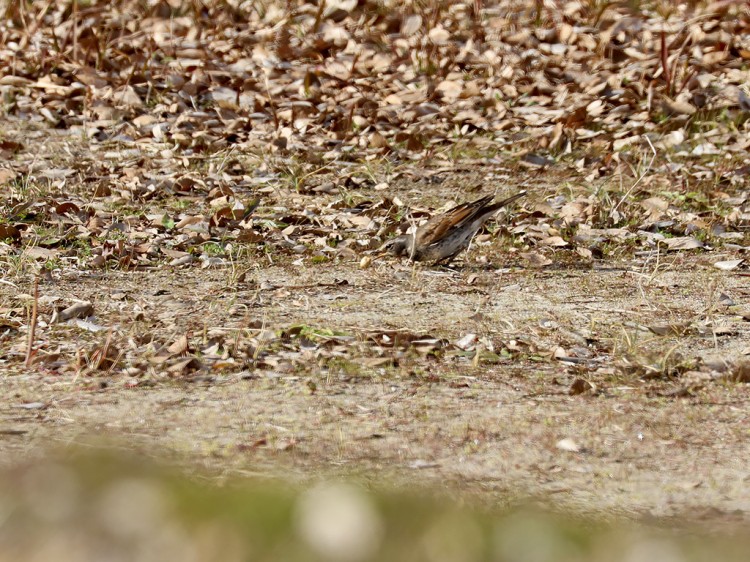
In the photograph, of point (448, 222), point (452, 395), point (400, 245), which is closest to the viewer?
point (452, 395)

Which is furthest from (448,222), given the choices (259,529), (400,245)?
(259,529)

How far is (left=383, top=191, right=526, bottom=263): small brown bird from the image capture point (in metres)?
5.82

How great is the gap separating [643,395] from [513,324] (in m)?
0.95

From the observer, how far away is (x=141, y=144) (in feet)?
27.0

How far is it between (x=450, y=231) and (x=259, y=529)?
442 centimetres

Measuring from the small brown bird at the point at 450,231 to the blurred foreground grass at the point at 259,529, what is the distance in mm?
4243

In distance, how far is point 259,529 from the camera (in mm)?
1504

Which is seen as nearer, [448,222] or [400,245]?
[448,222]

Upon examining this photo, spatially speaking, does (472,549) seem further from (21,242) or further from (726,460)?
(21,242)

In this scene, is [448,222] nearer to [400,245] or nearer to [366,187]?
[400,245]

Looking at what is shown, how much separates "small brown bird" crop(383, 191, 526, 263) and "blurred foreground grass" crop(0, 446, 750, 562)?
424 centimetres

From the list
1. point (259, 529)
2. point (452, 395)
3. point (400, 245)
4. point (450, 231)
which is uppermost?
point (259, 529)

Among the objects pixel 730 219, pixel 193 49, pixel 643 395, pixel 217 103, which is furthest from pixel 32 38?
pixel 643 395

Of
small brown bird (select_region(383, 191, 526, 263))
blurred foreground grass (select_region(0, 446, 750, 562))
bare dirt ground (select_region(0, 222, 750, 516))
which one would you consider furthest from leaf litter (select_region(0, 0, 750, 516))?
blurred foreground grass (select_region(0, 446, 750, 562))
